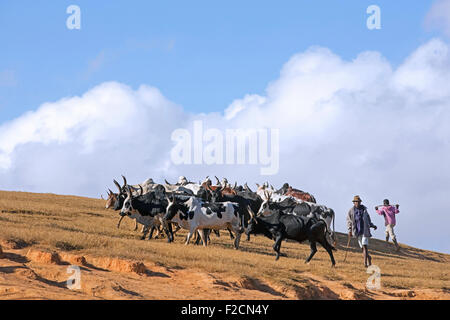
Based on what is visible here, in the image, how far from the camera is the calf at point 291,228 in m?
21.3

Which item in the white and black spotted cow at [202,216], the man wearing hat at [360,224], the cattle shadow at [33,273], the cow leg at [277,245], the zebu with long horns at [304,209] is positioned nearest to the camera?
the cattle shadow at [33,273]

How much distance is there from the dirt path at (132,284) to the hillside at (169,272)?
0.06 feet

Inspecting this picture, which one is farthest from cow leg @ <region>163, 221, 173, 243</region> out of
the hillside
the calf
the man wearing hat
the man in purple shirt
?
the man in purple shirt

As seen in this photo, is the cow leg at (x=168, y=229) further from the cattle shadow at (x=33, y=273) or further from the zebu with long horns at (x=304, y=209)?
the cattle shadow at (x=33, y=273)

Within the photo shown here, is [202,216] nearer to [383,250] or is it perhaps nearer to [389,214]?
[389,214]

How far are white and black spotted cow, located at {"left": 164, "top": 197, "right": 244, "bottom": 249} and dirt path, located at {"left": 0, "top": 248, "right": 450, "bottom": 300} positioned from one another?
6.02 m

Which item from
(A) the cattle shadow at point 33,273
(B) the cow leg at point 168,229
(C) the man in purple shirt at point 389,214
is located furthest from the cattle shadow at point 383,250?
(A) the cattle shadow at point 33,273

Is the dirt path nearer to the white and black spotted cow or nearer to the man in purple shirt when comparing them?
the white and black spotted cow

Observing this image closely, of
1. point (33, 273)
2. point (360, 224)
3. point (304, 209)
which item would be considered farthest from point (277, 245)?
point (33, 273)
